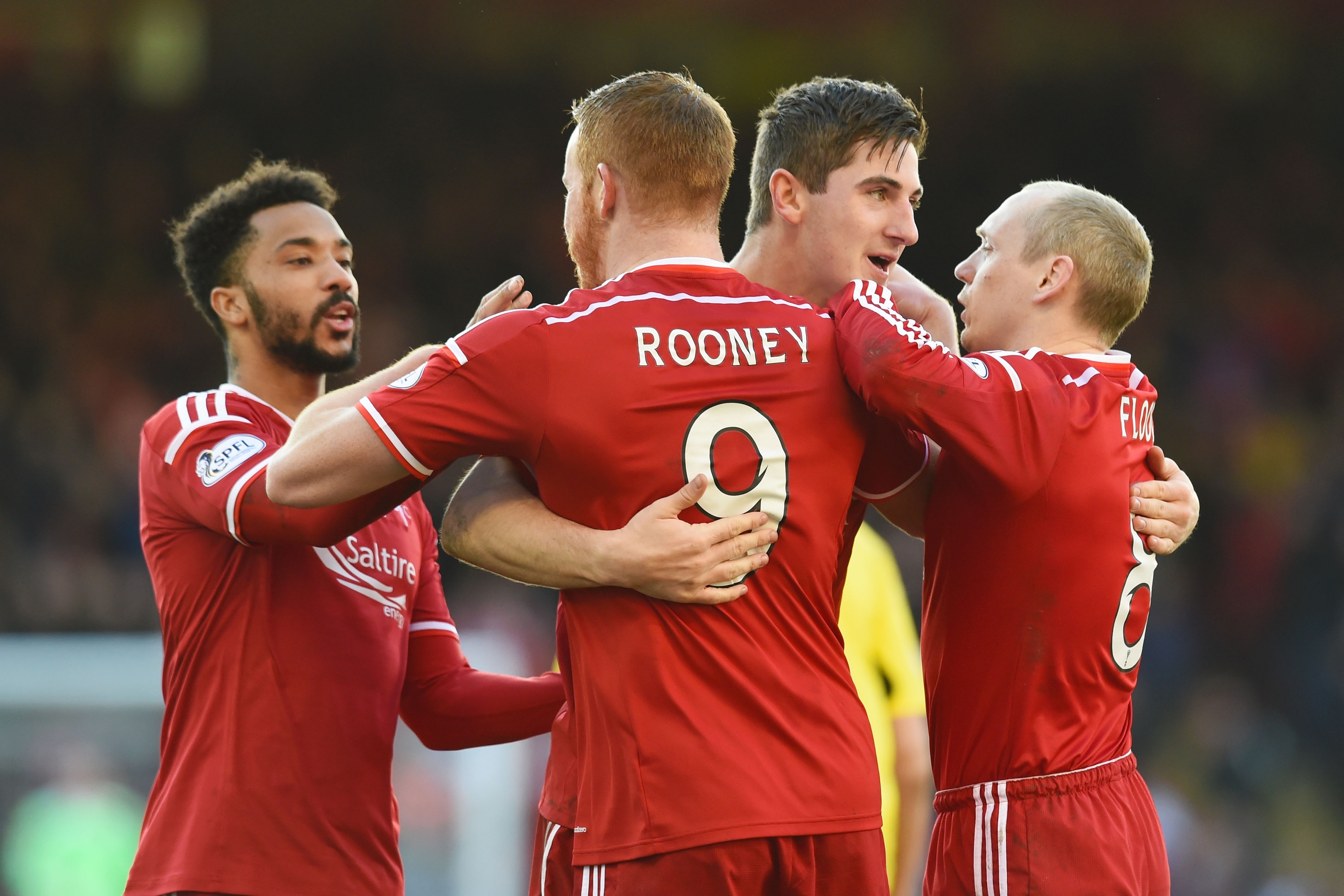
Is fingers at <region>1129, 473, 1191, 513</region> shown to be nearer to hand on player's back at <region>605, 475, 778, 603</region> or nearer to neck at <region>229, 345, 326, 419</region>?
hand on player's back at <region>605, 475, 778, 603</region>

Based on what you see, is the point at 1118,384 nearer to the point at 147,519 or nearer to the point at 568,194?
the point at 568,194

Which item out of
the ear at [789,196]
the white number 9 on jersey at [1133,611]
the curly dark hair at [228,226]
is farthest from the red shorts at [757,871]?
the curly dark hair at [228,226]

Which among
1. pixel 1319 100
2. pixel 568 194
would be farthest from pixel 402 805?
pixel 1319 100

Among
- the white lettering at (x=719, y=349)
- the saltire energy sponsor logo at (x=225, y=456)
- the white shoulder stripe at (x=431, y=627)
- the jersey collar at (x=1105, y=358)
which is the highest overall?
the jersey collar at (x=1105, y=358)

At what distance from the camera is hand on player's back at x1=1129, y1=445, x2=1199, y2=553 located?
10.9 ft

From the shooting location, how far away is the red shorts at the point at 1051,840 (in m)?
3.14

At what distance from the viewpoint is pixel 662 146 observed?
3.09 m

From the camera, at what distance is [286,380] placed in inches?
165

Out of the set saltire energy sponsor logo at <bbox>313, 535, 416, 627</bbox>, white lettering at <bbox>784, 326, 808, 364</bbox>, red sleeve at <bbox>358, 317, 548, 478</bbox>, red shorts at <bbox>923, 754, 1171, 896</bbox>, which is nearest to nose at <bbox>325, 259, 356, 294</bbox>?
saltire energy sponsor logo at <bbox>313, 535, 416, 627</bbox>

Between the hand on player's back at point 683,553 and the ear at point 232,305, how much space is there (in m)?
1.79

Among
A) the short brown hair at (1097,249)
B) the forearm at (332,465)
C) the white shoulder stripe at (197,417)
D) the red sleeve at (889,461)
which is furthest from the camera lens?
the white shoulder stripe at (197,417)

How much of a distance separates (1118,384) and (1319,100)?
12.8 meters

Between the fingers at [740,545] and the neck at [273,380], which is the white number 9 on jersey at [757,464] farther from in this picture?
the neck at [273,380]

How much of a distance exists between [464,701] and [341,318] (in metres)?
1.14
